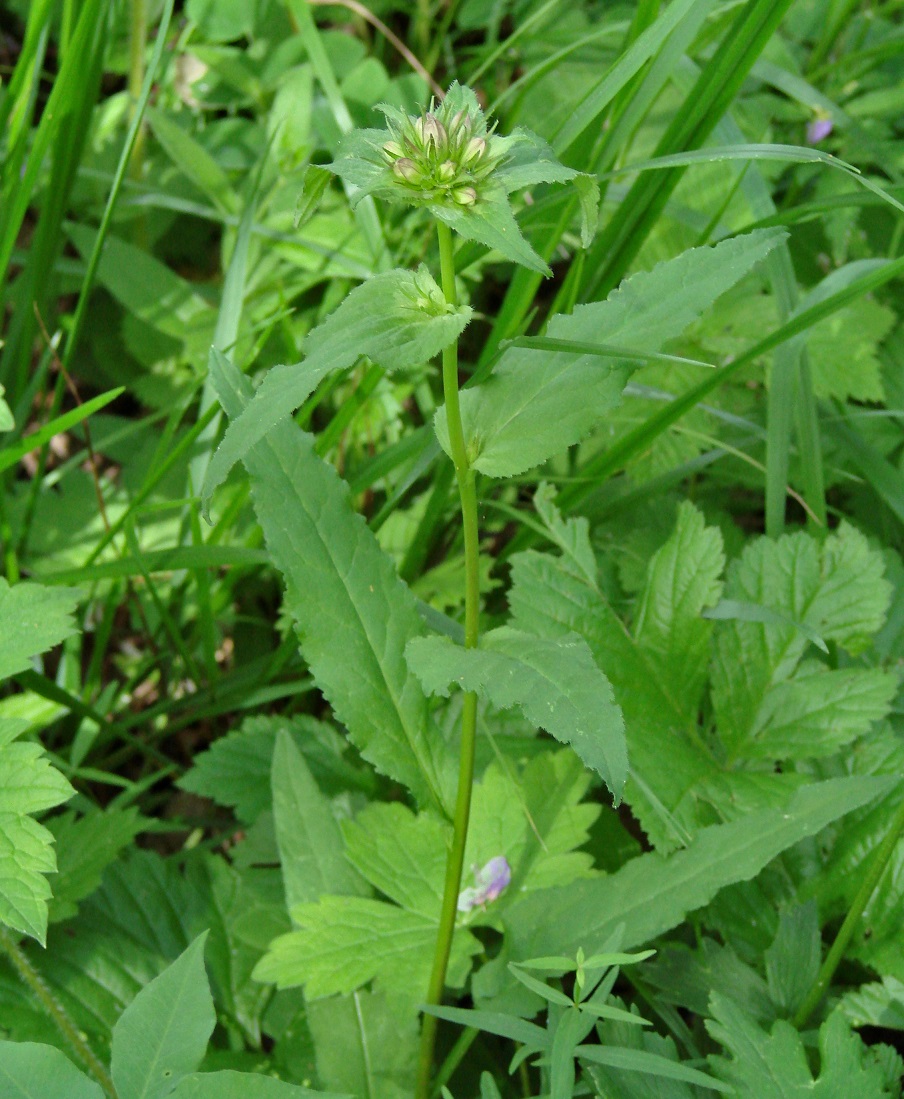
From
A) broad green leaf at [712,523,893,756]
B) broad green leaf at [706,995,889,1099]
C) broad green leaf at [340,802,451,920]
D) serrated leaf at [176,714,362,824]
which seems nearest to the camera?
broad green leaf at [706,995,889,1099]

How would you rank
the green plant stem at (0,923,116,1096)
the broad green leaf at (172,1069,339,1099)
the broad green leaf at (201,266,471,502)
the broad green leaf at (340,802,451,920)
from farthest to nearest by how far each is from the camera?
the broad green leaf at (340,802,451,920) → the green plant stem at (0,923,116,1096) → the broad green leaf at (172,1069,339,1099) → the broad green leaf at (201,266,471,502)

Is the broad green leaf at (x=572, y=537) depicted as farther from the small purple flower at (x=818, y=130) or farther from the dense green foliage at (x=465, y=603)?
the small purple flower at (x=818, y=130)

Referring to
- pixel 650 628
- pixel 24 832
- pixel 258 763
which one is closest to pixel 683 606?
pixel 650 628

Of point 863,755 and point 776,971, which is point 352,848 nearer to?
point 776,971

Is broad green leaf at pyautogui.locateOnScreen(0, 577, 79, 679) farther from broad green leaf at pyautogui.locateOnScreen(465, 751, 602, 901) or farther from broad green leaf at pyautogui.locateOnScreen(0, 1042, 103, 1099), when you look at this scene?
broad green leaf at pyautogui.locateOnScreen(465, 751, 602, 901)

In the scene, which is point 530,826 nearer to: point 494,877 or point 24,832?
point 494,877

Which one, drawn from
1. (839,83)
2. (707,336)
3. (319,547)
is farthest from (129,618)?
(839,83)

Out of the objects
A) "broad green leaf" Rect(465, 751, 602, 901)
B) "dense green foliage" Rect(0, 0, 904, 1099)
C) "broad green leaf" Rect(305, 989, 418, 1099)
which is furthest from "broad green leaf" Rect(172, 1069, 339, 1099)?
"broad green leaf" Rect(465, 751, 602, 901)

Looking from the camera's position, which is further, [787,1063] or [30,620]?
[30,620]
